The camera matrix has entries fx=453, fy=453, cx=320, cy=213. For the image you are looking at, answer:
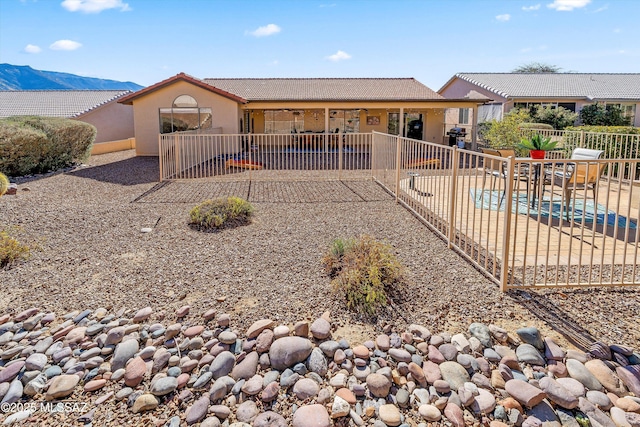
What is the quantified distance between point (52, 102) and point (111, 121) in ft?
19.0

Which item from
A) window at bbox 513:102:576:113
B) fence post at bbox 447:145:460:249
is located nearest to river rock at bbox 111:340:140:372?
fence post at bbox 447:145:460:249

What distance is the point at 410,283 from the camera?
5.14 meters

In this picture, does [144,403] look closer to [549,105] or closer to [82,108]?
[82,108]

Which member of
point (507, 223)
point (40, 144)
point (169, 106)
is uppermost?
point (169, 106)

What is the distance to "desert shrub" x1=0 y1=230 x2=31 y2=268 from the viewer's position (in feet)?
19.3

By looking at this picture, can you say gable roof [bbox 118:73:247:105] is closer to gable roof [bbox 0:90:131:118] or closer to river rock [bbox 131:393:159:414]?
gable roof [bbox 0:90:131:118]

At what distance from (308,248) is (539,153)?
509 centimetres

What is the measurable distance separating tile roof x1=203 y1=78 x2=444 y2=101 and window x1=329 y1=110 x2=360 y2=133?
3.86 feet

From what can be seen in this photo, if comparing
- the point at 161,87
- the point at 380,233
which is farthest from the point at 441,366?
the point at 161,87

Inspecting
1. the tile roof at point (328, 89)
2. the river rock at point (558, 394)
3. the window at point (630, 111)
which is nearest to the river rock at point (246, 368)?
the river rock at point (558, 394)

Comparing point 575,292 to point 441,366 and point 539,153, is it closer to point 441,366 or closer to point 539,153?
point 441,366

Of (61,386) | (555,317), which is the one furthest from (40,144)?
(555,317)

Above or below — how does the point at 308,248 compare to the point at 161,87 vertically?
below

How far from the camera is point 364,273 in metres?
4.93
